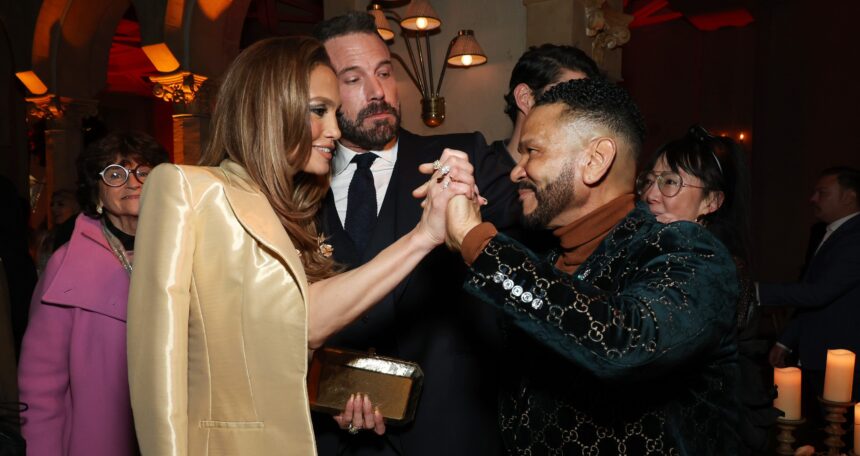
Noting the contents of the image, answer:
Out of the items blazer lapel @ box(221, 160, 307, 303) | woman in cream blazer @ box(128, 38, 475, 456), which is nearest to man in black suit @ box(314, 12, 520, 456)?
woman in cream blazer @ box(128, 38, 475, 456)

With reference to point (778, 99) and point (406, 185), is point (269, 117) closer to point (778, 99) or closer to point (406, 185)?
point (406, 185)

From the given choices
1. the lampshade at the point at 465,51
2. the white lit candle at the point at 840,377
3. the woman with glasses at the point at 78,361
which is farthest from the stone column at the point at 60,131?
the white lit candle at the point at 840,377

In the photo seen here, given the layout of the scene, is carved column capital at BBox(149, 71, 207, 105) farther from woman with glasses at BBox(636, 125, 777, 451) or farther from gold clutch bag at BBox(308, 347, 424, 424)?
gold clutch bag at BBox(308, 347, 424, 424)

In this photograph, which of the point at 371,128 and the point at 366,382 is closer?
the point at 366,382

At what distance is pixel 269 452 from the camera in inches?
A: 51.3

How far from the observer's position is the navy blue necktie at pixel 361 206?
1983 millimetres

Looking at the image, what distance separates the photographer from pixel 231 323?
1.30 m

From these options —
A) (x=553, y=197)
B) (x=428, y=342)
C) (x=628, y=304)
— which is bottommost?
(x=428, y=342)

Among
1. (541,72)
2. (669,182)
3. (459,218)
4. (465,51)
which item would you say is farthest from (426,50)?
(459,218)

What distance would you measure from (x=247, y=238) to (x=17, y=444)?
65 centimetres

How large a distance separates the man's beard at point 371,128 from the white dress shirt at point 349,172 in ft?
0.13

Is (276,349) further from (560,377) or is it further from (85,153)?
(85,153)

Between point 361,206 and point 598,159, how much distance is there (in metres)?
0.79

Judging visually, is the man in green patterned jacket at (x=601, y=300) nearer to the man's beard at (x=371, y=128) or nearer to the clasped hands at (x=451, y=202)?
the clasped hands at (x=451, y=202)
